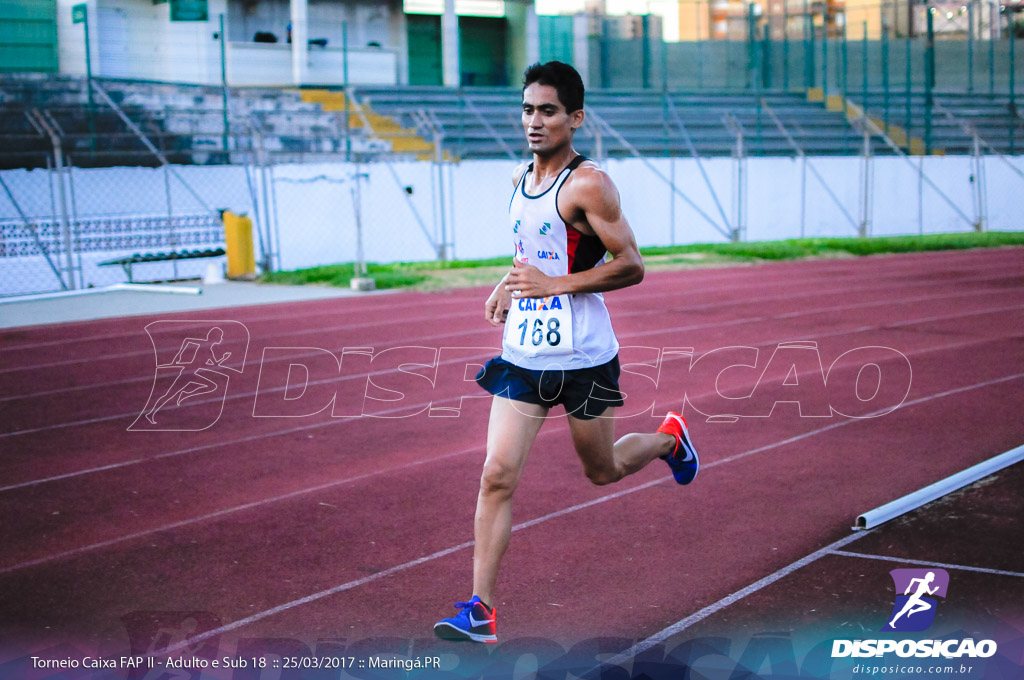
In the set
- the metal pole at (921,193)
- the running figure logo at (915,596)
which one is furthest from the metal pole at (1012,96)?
the running figure logo at (915,596)

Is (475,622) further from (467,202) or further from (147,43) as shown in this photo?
(147,43)

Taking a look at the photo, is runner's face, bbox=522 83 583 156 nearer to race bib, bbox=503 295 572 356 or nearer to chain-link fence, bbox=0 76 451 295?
race bib, bbox=503 295 572 356

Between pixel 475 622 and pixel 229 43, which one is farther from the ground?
pixel 229 43

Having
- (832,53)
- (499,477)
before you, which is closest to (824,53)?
(832,53)

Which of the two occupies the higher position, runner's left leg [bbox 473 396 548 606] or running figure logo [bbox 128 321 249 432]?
A: runner's left leg [bbox 473 396 548 606]

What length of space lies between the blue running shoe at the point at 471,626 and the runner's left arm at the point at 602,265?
102 centimetres

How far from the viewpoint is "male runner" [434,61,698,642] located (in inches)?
136

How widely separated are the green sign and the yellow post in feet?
37.7

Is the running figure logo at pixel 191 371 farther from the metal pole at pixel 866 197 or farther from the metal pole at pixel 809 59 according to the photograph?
the metal pole at pixel 809 59

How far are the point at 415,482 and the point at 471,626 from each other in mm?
2203

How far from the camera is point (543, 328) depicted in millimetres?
3572

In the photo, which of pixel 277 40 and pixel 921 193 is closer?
pixel 921 193

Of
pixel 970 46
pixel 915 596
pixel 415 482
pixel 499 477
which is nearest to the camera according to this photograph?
pixel 499 477

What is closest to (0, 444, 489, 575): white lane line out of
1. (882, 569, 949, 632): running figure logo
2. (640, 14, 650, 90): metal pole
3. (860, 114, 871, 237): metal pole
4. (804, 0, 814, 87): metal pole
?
(882, 569, 949, 632): running figure logo
